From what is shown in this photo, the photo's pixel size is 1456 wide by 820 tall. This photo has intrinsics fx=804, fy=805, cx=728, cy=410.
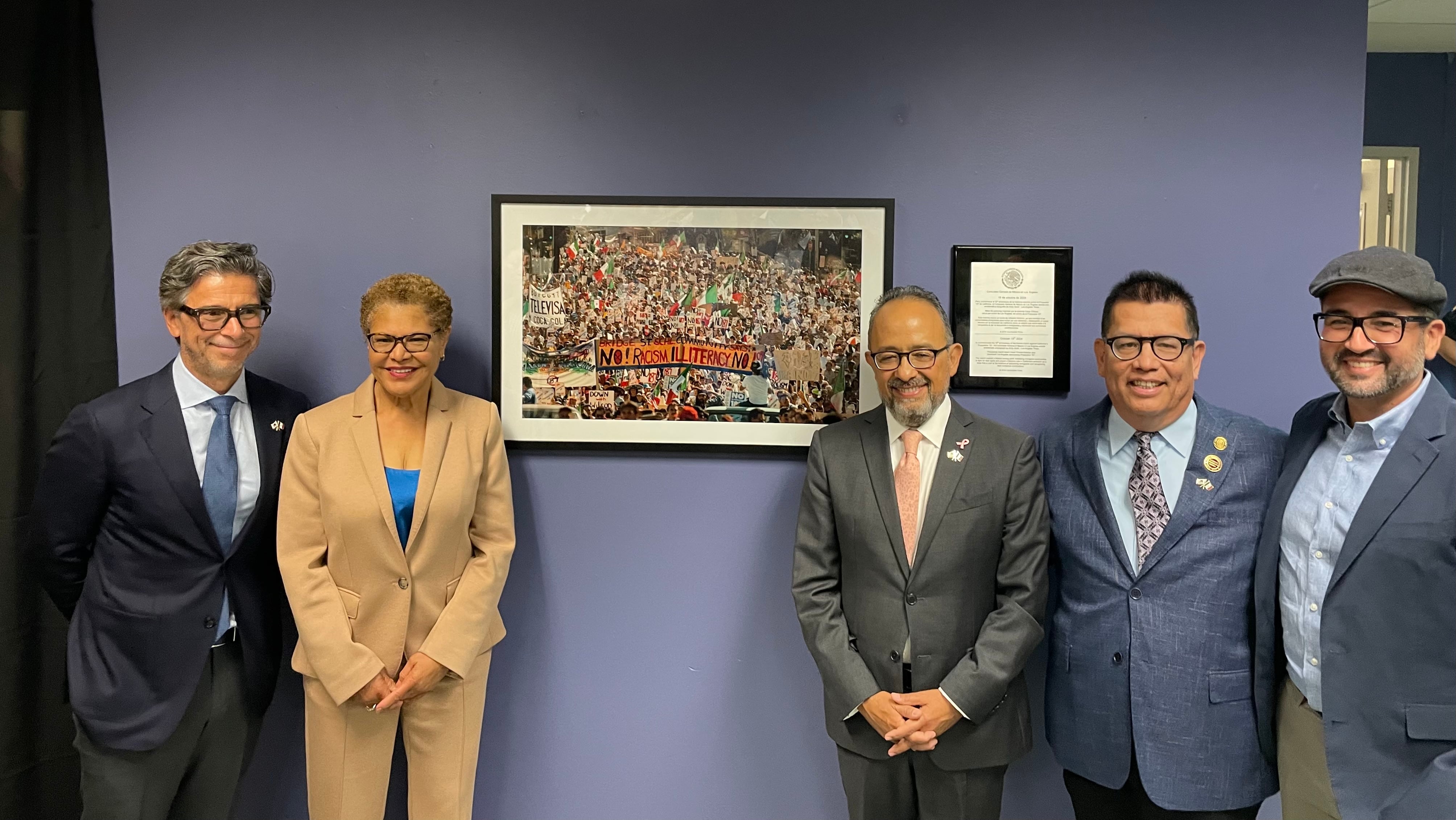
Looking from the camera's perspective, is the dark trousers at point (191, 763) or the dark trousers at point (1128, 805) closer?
the dark trousers at point (1128, 805)

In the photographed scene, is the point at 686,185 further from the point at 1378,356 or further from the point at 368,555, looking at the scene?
the point at 1378,356

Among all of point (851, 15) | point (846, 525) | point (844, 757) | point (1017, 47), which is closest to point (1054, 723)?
point (844, 757)

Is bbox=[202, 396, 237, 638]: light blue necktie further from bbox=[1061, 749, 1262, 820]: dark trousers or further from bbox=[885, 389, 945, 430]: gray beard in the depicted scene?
bbox=[1061, 749, 1262, 820]: dark trousers

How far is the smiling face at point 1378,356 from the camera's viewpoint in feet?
5.67

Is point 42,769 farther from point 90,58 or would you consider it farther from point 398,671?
point 90,58

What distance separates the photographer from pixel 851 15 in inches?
97.6

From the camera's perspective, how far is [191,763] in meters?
2.18

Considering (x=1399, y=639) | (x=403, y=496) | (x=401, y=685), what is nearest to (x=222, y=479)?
(x=403, y=496)

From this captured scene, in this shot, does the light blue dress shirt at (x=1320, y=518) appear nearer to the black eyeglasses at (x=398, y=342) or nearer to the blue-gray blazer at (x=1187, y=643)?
the blue-gray blazer at (x=1187, y=643)

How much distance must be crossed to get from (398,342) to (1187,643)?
211 centimetres

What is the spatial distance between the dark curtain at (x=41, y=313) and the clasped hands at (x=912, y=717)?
2.46 meters

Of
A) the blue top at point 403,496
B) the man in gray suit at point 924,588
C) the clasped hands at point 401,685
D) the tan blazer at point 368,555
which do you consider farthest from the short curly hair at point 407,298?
the man in gray suit at point 924,588

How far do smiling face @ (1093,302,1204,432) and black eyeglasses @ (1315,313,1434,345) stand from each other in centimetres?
28

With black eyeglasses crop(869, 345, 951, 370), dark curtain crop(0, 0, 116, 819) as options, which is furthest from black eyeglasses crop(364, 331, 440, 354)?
black eyeglasses crop(869, 345, 951, 370)
